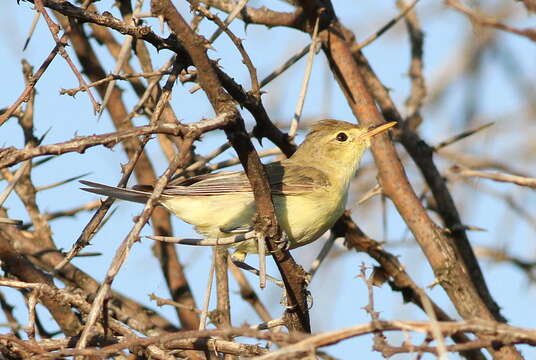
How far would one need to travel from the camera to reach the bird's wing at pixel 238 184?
15.2 feet

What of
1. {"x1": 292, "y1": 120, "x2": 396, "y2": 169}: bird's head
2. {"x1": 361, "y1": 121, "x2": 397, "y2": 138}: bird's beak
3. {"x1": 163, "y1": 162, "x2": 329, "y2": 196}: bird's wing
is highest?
{"x1": 292, "y1": 120, "x2": 396, "y2": 169}: bird's head

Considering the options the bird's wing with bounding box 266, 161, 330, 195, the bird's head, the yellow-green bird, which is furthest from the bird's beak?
the bird's head

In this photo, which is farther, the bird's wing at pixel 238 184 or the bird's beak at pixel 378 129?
the bird's beak at pixel 378 129

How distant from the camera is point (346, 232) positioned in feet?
16.5

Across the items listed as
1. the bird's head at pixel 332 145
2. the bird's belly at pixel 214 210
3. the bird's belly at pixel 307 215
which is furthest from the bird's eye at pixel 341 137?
the bird's belly at pixel 214 210

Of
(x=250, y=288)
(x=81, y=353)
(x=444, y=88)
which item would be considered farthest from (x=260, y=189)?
(x=444, y=88)

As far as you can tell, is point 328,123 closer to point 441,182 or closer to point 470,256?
point 441,182

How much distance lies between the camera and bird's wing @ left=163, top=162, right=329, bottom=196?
464cm

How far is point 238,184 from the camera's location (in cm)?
471

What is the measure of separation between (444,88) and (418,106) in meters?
0.89

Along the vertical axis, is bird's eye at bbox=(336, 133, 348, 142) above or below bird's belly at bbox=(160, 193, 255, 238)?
above

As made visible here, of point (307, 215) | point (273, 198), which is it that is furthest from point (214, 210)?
point (307, 215)

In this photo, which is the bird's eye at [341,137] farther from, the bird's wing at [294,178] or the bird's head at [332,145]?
the bird's wing at [294,178]

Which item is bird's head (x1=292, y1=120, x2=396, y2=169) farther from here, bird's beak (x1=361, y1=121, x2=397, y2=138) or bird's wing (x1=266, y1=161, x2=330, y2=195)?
bird's beak (x1=361, y1=121, x2=397, y2=138)
